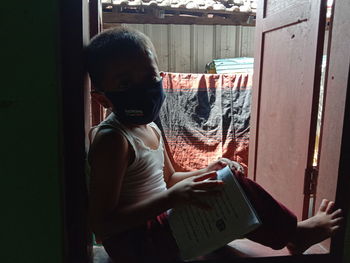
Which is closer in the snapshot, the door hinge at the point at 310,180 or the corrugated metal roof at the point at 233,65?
the door hinge at the point at 310,180

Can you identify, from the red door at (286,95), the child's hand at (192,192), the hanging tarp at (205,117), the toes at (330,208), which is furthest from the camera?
the hanging tarp at (205,117)

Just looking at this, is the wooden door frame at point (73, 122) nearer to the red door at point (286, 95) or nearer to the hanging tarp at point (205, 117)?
the red door at point (286, 95)

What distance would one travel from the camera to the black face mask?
3.85ft

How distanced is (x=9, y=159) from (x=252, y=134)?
169cm

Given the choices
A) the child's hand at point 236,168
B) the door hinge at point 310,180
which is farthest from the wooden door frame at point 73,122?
the door hinge at point 310,180

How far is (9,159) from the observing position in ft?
3.23

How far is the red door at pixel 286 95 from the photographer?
5.21ft

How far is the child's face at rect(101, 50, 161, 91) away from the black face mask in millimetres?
23

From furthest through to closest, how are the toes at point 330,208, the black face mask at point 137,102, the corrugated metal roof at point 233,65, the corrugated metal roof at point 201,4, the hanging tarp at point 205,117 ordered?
1. the corrugated metal roof at point 233,65
2. the corrugated metal roof at point 201,4
3. the hanging tarp at point 205,117
4. the toes at point 330,208
5. the black face mask at point 137,102

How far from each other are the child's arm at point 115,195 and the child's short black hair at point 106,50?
0.26 m

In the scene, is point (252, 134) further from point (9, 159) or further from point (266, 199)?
point (9, 159)

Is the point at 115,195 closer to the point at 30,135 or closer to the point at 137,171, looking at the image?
the point at 137,171

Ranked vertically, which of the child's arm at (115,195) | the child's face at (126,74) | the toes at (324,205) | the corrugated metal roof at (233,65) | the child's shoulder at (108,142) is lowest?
the toes at (324,205)

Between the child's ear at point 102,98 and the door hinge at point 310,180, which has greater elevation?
the child's ear at point 102,98
